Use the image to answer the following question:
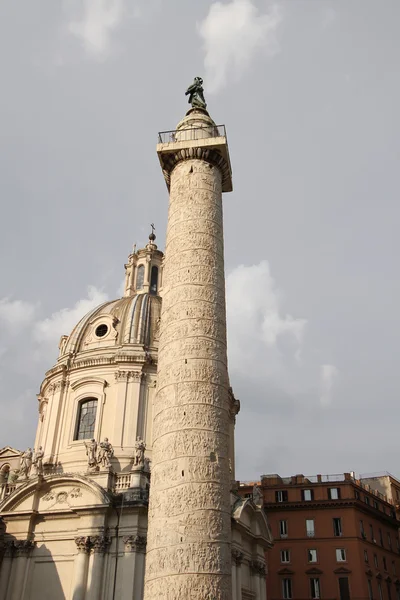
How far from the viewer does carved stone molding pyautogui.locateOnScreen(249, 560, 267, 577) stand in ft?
104

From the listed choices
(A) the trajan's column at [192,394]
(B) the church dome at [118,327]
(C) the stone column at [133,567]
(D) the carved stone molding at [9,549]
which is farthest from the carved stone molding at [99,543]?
(A) the trajan's column at [192,394]

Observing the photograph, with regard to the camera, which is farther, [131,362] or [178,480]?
[131,362]

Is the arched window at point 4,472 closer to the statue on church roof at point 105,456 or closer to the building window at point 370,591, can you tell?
the statue on church roof at point 105,456

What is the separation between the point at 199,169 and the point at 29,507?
17155mm

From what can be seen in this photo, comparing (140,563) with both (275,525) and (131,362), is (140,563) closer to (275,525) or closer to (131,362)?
(131,362)

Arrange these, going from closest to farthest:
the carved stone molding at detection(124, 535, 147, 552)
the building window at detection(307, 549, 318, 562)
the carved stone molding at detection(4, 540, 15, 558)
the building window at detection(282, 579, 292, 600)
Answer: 1. the carved stone molding at detection(124, 535, 147, 552)
2. the carved stone molding at detection(4, 540, 15, 558)
3. the building window at detection(282, 579, 292, 600)
4. the building window at detection(307, 549, 318, 562)

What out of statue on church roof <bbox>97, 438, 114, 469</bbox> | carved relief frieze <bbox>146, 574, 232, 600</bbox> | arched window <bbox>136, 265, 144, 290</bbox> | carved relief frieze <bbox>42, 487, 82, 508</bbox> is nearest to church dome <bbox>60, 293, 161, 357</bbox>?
arched window <bbox>136, 265, 144, 290</bbox>

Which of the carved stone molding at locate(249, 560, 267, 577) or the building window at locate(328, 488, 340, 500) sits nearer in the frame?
the carved stone molding at locate(249, 560, 267, 577)

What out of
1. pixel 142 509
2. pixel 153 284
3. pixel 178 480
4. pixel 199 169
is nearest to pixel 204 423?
pixel 178 480

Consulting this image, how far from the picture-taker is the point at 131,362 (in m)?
33.5

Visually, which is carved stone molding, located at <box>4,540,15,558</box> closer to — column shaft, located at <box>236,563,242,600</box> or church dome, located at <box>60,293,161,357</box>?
column shaft, located at <box>236,563,242,600</box>

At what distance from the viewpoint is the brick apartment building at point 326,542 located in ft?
144

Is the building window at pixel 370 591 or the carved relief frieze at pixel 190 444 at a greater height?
the building window at pixel 370 591

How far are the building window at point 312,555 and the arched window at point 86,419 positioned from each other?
70.9 feet
